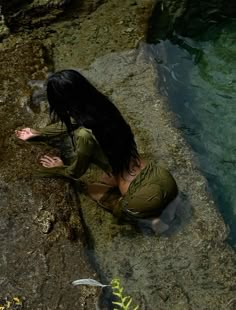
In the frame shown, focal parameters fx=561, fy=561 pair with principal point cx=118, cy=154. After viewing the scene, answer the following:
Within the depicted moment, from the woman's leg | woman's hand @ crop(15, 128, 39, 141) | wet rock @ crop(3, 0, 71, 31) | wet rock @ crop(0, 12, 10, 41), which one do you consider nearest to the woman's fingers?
woman's hand @ crop(15, 128, 39, 141)

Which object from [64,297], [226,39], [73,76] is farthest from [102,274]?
[226,39]

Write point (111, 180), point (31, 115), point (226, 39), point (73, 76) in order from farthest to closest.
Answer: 1. point (226, 39)
2. point (31, 115)
3. point (111, 180)
4. point (73, 76)

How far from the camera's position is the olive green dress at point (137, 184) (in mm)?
4227

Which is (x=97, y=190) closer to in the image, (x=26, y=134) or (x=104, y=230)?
(x=104, y=230)

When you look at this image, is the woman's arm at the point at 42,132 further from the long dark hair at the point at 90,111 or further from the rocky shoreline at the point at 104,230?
the long dark hair at the point at 90,111

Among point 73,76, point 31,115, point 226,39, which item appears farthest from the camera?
point 226,39

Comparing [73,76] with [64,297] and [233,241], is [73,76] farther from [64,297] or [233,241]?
[233,241]

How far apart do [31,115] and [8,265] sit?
164 centimetres

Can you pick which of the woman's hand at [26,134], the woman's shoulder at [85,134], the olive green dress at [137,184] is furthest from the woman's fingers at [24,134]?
the woman's shoulder at [85,134]

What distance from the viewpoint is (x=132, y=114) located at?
5461mm

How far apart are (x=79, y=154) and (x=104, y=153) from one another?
197mm

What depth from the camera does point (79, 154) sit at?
424cm

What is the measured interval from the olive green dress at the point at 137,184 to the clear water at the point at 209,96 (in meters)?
0.87

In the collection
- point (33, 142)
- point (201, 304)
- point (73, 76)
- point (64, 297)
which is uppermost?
point (73, 76)
